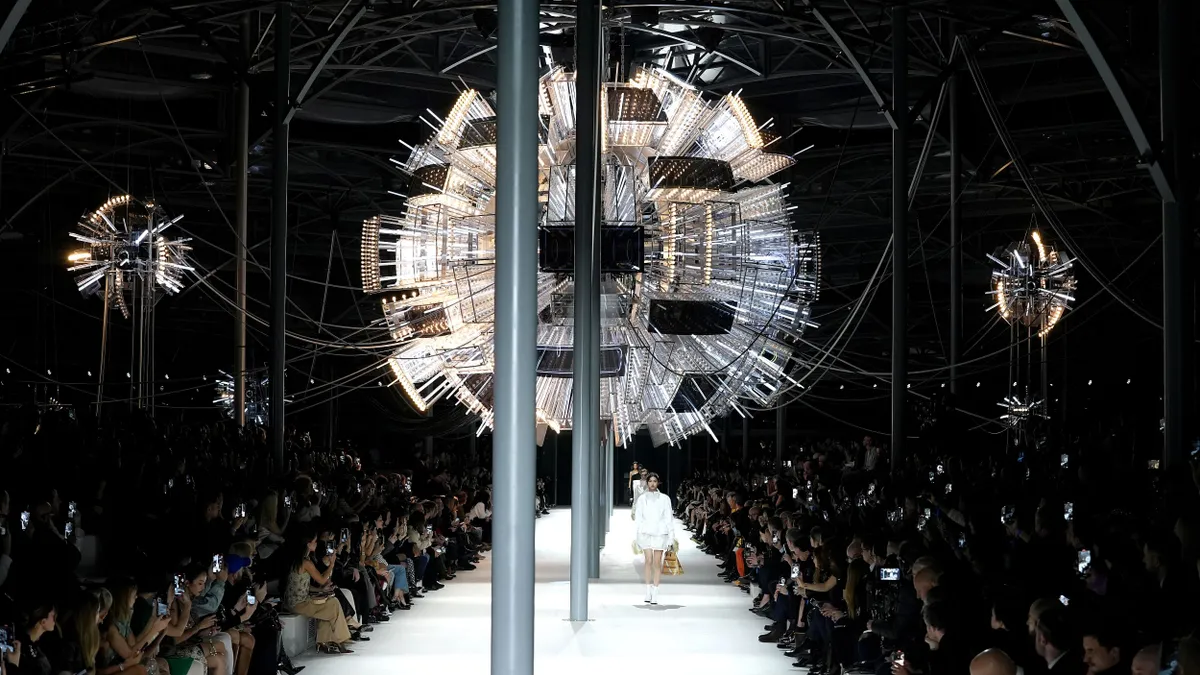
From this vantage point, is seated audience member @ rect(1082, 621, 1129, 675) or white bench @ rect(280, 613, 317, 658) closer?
seated audience member @ rect(1082, 621, 1129, 675)

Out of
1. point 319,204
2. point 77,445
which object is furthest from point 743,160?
point 319,204

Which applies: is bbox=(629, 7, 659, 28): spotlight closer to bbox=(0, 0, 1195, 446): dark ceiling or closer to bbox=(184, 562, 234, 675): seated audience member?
bbox=(0, 0, 1195, 446): dark ceiling

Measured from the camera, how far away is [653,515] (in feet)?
56.3

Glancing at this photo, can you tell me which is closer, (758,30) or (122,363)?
(758,30)

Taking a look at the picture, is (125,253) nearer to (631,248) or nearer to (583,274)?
(631,248)

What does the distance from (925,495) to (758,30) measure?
7555 mm

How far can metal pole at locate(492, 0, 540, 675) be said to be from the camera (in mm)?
6223

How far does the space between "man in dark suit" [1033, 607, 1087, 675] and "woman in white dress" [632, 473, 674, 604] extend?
9.72m

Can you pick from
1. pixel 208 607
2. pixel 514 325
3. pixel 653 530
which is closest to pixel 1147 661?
pixel 514 325

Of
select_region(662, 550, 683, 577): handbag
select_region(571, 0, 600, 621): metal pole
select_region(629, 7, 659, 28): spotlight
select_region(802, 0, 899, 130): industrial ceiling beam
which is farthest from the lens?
select_region(629, 7, 659, 28): spotlight

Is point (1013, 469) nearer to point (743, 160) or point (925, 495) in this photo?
point (925, 495)

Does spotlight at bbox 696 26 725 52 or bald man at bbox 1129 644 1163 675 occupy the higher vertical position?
spotlight at bbox 696 26 725 52

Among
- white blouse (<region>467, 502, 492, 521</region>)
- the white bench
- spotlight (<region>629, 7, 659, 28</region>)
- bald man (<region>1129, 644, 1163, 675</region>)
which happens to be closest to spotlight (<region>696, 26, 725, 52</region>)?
spotlight (<region>629, 7, 659, 28</region>)

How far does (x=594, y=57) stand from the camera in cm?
1488
